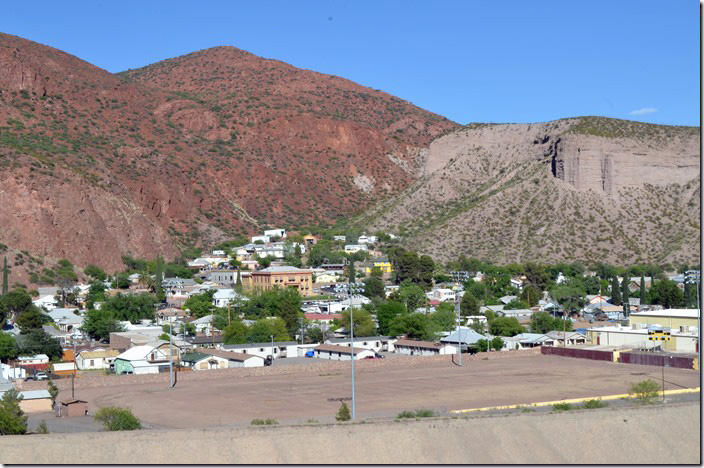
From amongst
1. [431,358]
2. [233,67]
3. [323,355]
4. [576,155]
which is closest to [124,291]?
[323,355]

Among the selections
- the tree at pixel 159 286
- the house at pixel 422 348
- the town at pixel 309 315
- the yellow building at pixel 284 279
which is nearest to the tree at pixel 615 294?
the town at pixel 309 315

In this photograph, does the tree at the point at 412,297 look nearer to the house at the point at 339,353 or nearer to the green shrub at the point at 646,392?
the house at the point at 339,353

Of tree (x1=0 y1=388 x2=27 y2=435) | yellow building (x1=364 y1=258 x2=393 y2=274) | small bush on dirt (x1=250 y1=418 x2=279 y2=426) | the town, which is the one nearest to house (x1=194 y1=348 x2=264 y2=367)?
the town

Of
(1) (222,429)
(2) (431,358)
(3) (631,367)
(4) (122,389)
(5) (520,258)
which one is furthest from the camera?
(5) (520,258)

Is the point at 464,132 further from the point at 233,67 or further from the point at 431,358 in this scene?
the point at 431,358

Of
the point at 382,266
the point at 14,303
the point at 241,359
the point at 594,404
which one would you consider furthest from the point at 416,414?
the point at 382,266

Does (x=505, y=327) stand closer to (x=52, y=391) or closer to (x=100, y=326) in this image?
(x=100, y=326)
